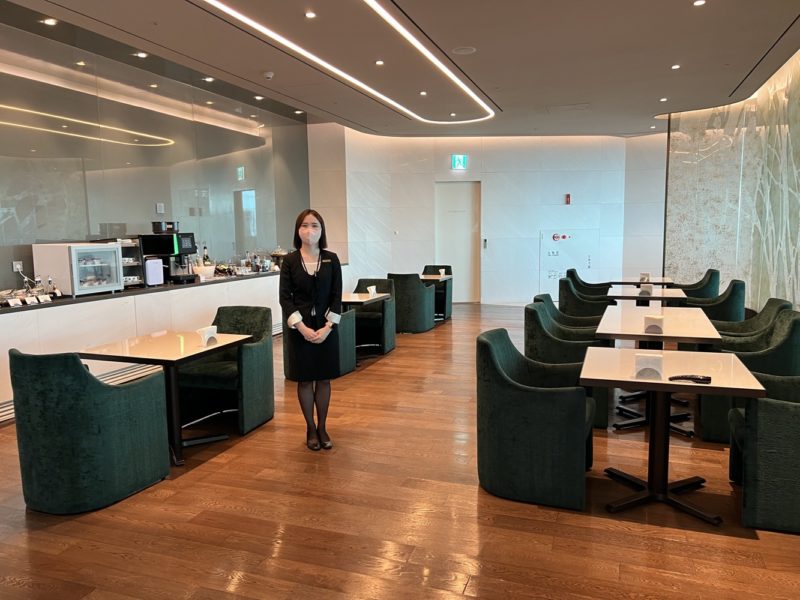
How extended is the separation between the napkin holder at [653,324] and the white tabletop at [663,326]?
0.08ft

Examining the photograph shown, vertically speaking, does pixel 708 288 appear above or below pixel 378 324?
above

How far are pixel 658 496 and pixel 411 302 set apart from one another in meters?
5.66

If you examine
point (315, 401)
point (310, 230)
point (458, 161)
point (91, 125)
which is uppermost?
point (458, 161)

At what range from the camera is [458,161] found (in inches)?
465

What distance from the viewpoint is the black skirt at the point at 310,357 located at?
13.5 feet

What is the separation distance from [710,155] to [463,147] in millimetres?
4448

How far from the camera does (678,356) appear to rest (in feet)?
11.7

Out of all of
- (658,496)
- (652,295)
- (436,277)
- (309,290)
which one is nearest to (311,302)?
(309,290)

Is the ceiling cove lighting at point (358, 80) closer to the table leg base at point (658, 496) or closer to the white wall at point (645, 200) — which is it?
the table leg base at point (658, 496)

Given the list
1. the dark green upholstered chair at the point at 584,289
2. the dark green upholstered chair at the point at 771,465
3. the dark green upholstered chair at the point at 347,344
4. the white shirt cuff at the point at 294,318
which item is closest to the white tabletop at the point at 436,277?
the dark green upholstered chair at the point at 584,289

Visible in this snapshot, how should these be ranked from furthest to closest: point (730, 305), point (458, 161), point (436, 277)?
point (458, 161)
point (436, 277)
point (730, 305)

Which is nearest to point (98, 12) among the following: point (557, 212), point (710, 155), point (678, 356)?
point (678, 356)

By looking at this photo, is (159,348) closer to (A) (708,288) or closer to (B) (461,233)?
(A) (708,288)

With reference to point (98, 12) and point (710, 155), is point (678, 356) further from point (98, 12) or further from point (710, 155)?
point (710, 155)
